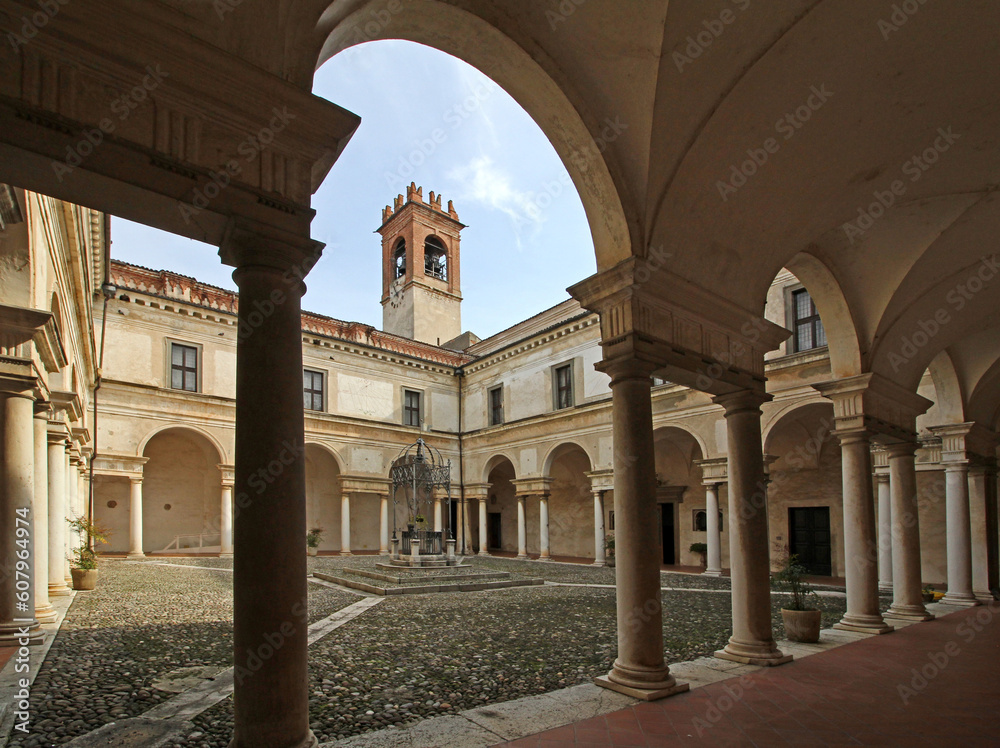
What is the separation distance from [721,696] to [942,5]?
535 cm

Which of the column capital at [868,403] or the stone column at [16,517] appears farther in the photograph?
the column capital at [868,403]

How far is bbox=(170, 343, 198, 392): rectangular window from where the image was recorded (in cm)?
2089

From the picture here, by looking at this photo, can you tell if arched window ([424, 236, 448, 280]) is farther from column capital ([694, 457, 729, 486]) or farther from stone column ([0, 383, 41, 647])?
stone column ([0, 383, 41, 647])

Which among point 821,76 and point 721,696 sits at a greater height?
point 821,76

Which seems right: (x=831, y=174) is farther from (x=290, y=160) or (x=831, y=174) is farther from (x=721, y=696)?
(x=290, y=160)

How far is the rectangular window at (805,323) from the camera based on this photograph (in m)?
16.7

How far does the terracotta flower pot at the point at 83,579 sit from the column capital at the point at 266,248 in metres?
11.3

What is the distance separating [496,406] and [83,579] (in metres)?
17.3

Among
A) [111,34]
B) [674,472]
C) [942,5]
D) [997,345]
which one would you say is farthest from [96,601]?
→ [674,472]

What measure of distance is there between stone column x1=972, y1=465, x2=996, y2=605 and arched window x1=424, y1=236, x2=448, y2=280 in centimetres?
2881

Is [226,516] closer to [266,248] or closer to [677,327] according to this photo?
[677,327]

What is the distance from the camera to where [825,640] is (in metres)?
7.40

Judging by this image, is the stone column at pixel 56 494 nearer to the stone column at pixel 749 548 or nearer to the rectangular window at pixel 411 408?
the stone column at pixel 749 548

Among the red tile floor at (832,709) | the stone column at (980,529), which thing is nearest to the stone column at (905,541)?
the red tile floor at (832,709)
